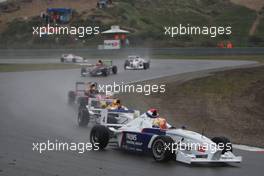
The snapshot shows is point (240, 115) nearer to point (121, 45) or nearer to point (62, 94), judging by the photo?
point (62, 94)

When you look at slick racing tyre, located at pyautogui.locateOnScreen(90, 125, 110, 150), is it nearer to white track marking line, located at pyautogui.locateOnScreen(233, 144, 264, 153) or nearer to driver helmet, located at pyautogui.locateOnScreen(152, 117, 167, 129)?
driver helmet, located at pyautogui.locateOnScreen(152, 117, 167, 129)

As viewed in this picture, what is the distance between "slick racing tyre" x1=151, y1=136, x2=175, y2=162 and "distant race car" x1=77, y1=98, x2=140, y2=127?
11.0 ft

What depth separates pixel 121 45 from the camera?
2495 inches

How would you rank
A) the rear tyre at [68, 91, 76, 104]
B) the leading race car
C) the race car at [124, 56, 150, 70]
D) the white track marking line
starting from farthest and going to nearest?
the race car at [124, 56, 150, 70], the rear tyre at [68, 91, 76, 104], the white track marking line, the leading race car

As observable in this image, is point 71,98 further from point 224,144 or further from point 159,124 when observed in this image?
point 224,144

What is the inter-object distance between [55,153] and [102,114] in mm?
3719

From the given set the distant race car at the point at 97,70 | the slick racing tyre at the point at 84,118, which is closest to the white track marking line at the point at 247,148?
the slick racing tyre at the point at 84,118

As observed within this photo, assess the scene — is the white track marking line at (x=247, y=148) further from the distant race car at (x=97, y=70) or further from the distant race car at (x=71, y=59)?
the distant race car at (x=71, y=59)

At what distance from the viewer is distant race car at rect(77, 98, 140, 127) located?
1714 centimetres

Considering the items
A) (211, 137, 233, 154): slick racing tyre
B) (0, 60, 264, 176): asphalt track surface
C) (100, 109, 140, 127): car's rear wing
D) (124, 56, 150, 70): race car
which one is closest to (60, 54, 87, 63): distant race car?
(124, 56, 150, 70): race car

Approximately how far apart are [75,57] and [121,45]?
10076 mm

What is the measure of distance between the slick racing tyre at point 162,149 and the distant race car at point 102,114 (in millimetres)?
3344

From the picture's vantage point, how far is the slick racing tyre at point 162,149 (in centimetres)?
1298

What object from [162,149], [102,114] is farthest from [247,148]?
[102,114]
